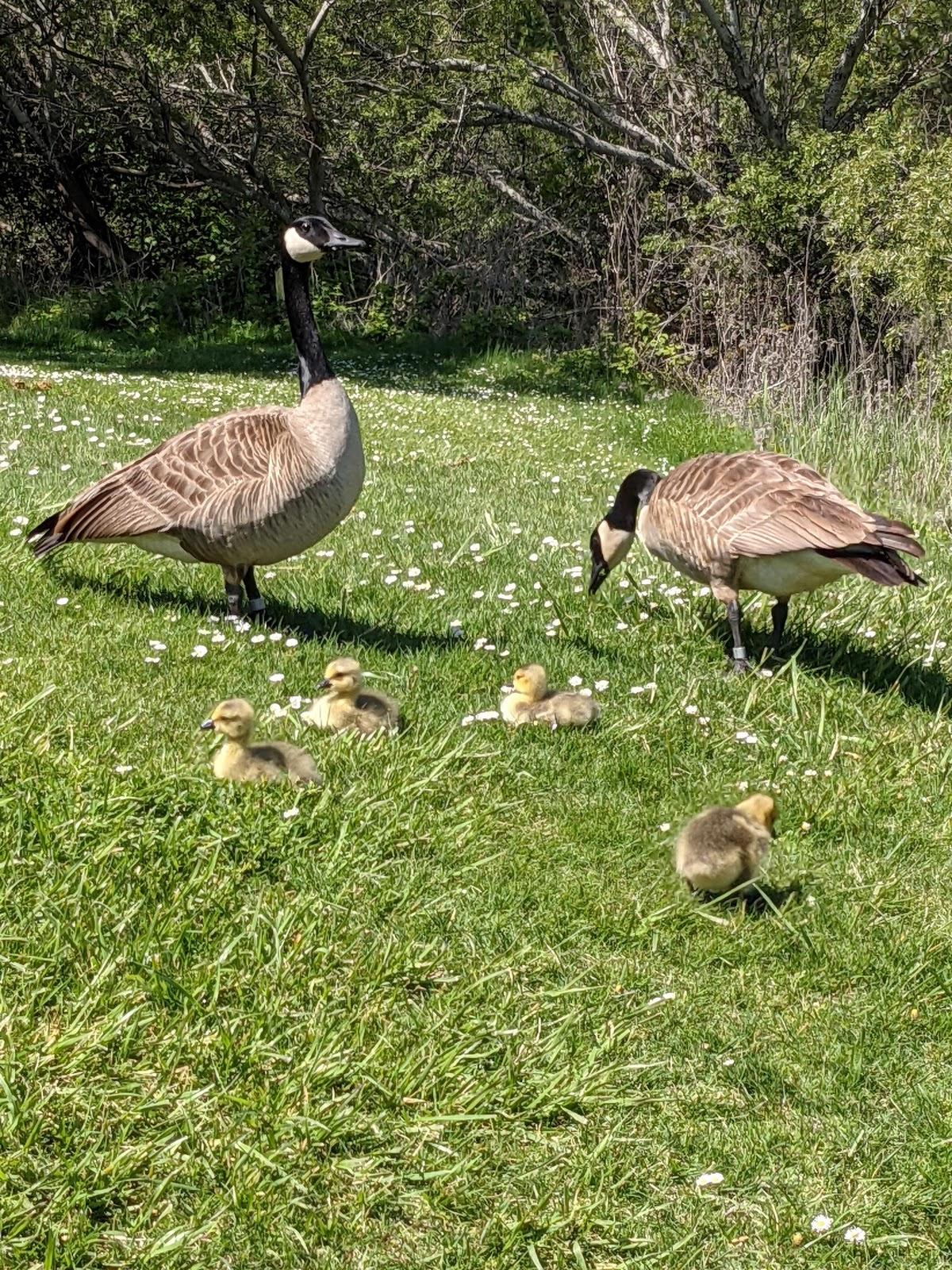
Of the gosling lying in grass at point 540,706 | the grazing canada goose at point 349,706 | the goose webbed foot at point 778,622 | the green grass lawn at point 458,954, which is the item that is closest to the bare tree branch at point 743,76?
the goose webbed foot at point 778,622

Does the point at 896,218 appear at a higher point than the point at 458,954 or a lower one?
higher

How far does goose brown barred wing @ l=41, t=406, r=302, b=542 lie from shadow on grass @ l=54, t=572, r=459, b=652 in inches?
18.7

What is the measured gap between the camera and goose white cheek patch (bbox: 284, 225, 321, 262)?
6.66 meters

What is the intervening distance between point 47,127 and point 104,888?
895 inches

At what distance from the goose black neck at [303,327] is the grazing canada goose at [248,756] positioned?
7.88 ft

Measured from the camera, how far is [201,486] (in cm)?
620

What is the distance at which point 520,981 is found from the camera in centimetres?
387

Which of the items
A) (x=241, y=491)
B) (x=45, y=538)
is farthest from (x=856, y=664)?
(x=45, y=538)

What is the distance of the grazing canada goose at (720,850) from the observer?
4180 mm

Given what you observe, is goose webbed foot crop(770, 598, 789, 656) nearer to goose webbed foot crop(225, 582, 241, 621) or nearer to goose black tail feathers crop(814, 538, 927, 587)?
goose black tail feathers crop(814, 538, 927, 587)

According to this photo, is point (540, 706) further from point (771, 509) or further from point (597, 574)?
point (597, 574)

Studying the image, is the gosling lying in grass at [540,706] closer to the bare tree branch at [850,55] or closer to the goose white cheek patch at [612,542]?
the goose white cheek patch at [612,542]

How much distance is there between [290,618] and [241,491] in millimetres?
884

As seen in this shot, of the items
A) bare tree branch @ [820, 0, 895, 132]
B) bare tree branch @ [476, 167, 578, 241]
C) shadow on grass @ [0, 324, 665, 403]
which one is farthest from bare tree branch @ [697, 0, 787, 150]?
shadow on grass @ [0, 324, 665, 403]
